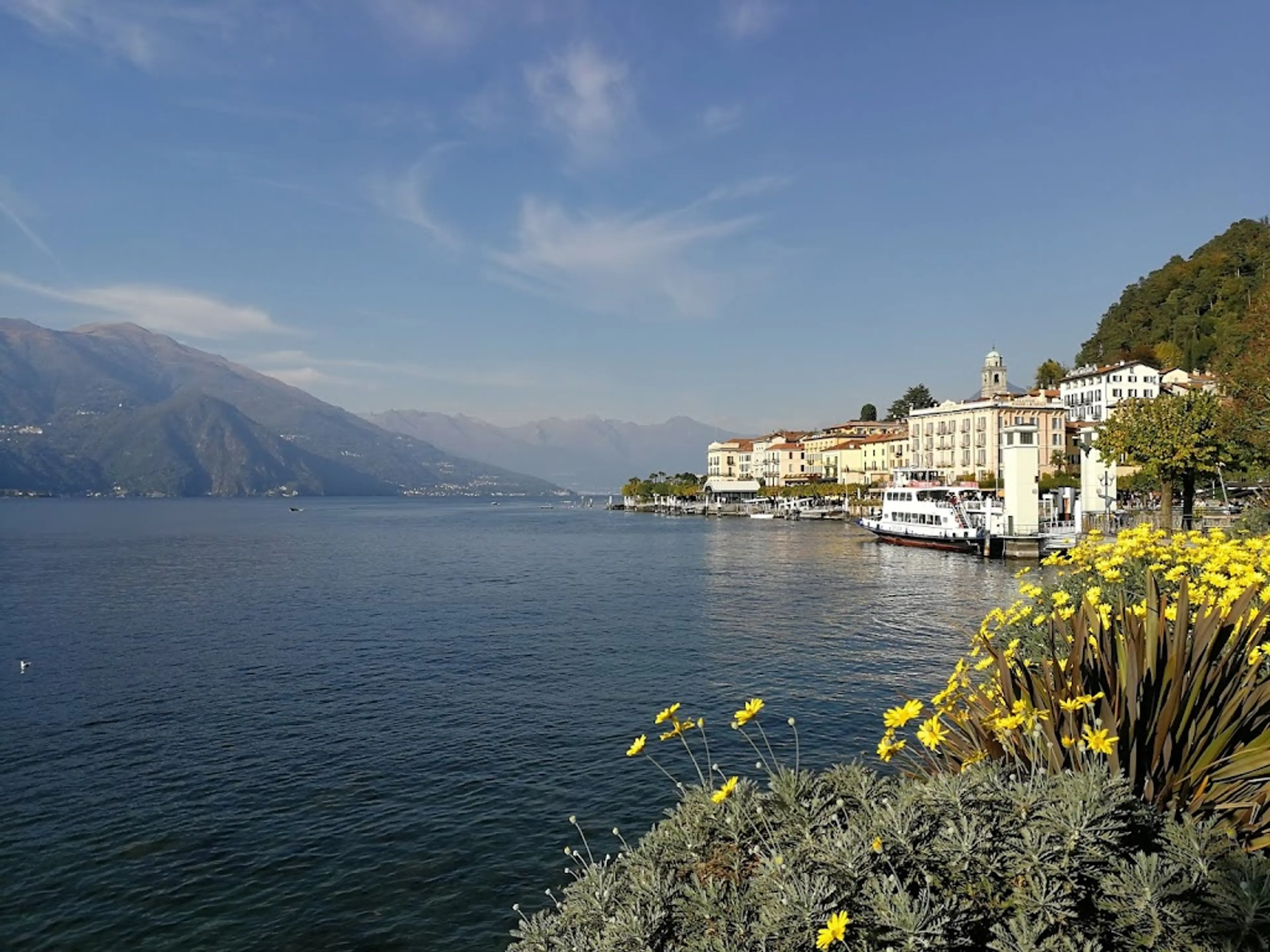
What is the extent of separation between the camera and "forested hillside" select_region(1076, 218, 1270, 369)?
102688 mm

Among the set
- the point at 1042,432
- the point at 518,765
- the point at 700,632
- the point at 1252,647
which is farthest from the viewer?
the point at 1042,432

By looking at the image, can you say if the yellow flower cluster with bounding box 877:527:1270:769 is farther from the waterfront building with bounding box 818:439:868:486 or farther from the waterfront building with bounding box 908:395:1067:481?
the waterfront building with bounding box 818:439:868:486

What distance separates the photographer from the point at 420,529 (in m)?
113

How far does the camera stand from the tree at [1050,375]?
493 feet

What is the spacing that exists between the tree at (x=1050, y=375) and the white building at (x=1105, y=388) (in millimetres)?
27802

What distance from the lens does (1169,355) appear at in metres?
112

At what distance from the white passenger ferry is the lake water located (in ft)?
43.8

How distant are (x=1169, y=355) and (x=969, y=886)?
130 m

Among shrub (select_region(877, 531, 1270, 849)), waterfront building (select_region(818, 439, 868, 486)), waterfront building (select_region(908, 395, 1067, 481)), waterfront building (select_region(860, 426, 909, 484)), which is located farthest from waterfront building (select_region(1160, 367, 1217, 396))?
shrub (select_region(877, 531, 1270, 849))

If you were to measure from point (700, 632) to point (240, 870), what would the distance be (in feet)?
68.3

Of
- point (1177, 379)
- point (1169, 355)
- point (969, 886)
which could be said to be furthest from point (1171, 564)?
point (1169, 355)

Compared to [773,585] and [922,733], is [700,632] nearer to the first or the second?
[773,585]

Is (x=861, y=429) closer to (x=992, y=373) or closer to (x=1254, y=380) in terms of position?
(x=992, y=373)

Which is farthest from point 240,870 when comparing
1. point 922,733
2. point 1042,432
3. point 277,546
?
point 1042,432
